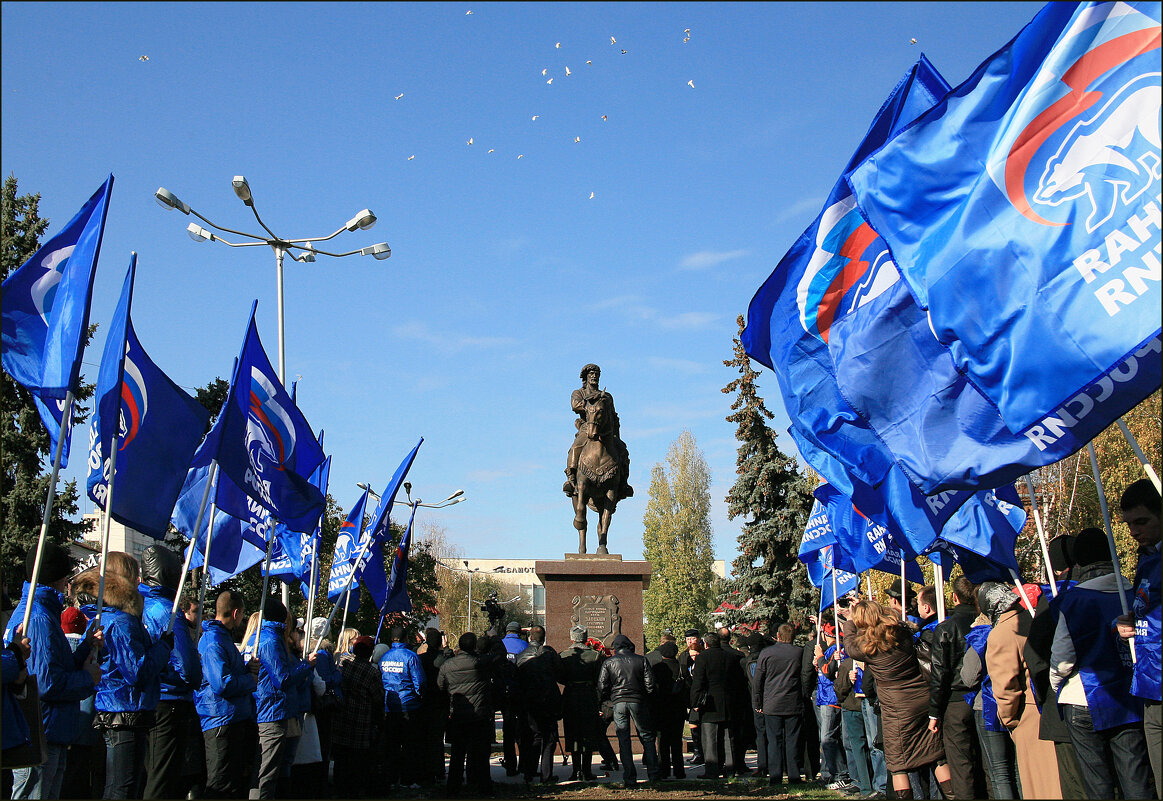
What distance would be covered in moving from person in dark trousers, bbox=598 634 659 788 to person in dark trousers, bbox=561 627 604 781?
668 mm

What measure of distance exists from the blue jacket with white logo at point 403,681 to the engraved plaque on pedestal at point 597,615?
4730 millimetres

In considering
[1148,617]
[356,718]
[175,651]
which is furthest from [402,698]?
[1148,617]

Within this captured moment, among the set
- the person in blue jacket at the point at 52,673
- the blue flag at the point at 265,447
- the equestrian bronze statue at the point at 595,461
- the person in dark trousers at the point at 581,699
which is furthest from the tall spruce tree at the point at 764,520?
the person in blue jacket at the point at 52,673

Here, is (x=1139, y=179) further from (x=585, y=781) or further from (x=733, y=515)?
(x=733, y=515)

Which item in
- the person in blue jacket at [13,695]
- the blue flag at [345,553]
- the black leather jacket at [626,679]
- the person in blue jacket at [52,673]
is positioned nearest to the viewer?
the person in blue jacket at [13,695]

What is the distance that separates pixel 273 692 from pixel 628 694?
17.5ft

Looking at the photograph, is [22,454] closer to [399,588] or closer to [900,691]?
[399,588]

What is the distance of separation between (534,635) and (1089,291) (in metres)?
10.0

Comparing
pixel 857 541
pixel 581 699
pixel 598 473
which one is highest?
pixel 598 473

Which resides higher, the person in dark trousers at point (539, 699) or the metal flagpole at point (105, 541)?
the metal flagpole at point (105, 541)

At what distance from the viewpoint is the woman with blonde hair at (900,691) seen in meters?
8.50

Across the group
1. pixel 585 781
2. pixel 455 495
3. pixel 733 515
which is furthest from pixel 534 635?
pixel 733 515

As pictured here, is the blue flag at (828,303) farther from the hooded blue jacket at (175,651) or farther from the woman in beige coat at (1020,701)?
the hooded blue jacket at (175,651)

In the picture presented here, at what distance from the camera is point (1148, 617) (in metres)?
5.20
